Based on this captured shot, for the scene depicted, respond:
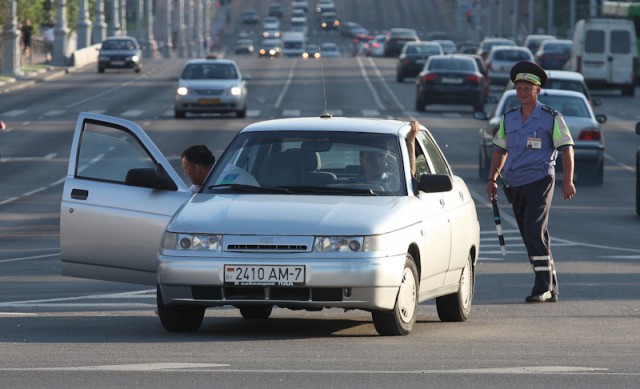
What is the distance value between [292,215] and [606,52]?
54945 mm

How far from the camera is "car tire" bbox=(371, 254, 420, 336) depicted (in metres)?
10.9

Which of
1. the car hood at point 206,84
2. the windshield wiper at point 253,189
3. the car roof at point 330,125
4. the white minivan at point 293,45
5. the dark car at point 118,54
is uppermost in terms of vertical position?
the car roof at point 330,125

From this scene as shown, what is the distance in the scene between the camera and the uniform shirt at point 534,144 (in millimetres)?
13547

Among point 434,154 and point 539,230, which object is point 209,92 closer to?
point 539,230

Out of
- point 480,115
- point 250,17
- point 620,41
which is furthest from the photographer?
point 250,17

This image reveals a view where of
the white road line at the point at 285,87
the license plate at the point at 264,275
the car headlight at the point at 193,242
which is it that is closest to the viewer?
the license plate at the point at 264,275

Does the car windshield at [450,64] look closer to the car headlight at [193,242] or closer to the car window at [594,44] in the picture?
the car window at [594,44]

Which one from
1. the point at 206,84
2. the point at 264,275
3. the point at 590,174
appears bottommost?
the point at 206,84

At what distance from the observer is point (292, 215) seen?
1073cm

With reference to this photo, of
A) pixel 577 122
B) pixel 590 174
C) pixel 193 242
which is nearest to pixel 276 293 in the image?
pixel 193 242

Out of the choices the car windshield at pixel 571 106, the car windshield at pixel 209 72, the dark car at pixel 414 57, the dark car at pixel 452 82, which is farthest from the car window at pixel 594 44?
the car windshield at pixel 571 106

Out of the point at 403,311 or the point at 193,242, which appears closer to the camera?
the point at 193,242

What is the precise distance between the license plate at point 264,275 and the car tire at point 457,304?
1923mm

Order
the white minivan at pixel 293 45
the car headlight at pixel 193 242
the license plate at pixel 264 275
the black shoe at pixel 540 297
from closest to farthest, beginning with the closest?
the license plate at pixel 264 275 < the car headlight at pixel 193 242 < the black shoe at pixel 540 297 < the white minivan at pixel 293 45
